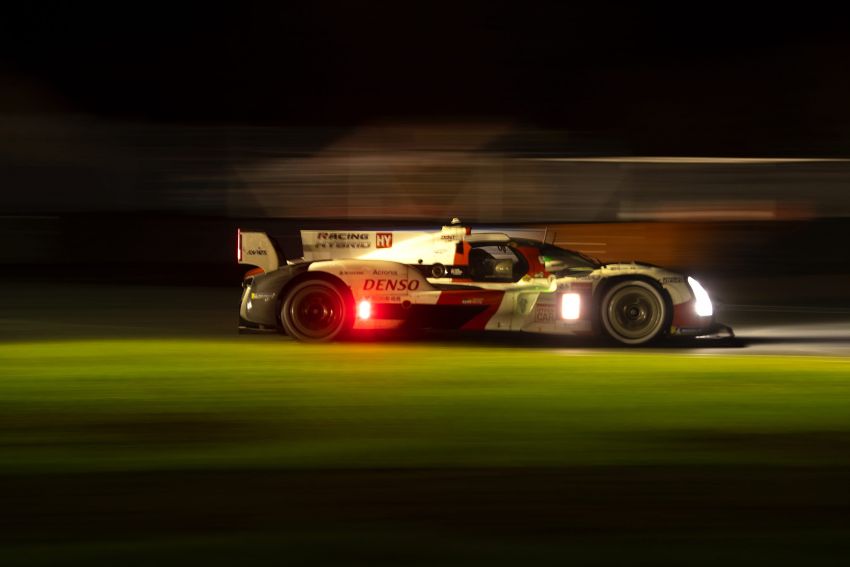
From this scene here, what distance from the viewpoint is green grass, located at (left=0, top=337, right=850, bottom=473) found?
6.55m

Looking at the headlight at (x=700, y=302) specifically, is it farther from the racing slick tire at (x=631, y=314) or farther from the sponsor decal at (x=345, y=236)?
the sponsor decal at (x=345, y=236)

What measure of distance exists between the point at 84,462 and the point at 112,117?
20.6m

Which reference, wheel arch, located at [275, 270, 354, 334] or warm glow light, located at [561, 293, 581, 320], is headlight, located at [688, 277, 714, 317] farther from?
wheel arch, located at [275, 270, 354, 334]

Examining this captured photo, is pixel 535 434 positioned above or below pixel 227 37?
below

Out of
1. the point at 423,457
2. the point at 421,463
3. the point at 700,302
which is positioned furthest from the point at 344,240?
the point at 421,463

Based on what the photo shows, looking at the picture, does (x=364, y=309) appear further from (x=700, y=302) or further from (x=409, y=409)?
(x=409, y=409)

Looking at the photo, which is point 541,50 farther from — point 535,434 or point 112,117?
point 535,434

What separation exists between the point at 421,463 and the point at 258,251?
22.7 ft

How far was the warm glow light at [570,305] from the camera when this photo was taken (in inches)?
493

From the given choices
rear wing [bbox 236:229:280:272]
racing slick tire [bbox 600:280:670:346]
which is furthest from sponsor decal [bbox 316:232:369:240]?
racing slick tire [bbox 600:280:670:346]

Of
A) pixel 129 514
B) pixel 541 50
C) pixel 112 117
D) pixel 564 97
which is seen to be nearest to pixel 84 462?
pixel 129 514

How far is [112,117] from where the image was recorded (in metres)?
25.9

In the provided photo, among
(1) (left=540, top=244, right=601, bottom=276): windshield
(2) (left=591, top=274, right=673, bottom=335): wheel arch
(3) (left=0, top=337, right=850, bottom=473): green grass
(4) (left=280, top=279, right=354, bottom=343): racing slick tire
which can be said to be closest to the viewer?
(3) (left=0, top=337, right=850, bottom=473): green grass

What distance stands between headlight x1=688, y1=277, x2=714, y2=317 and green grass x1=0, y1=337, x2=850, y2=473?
1091 millimetres
